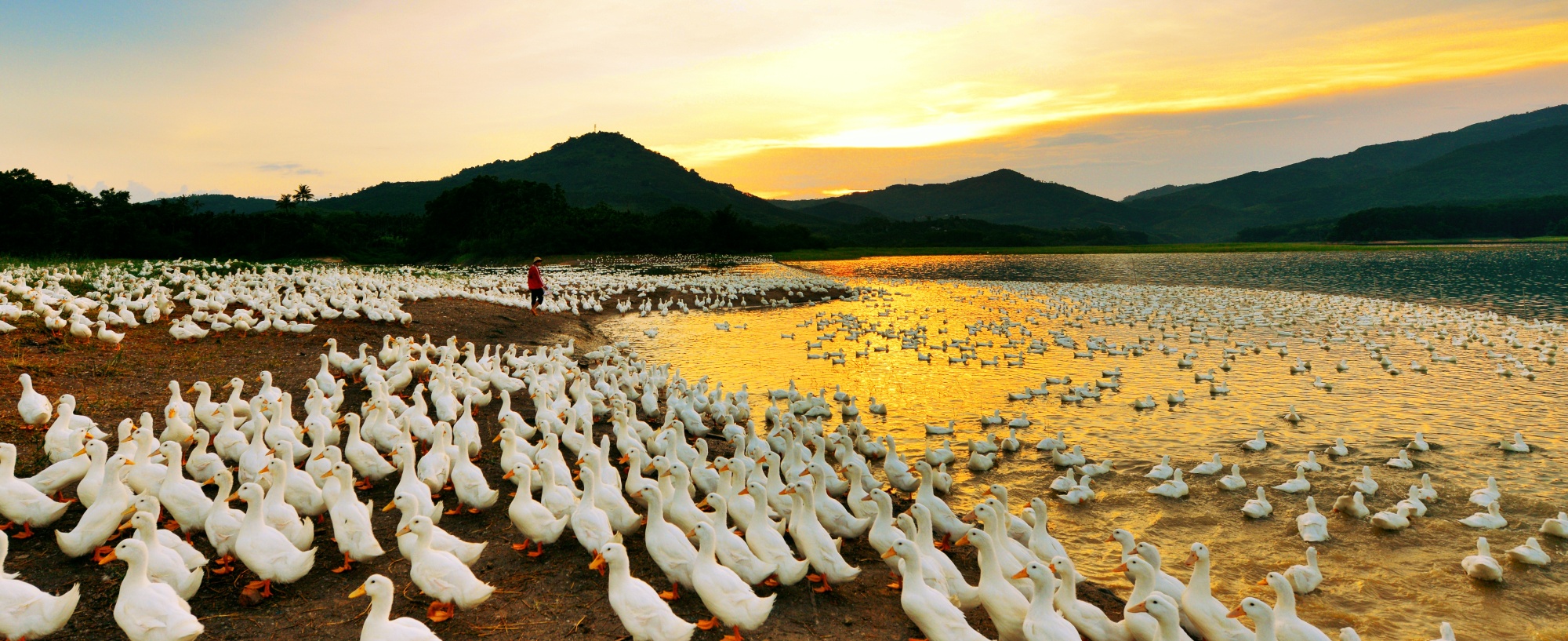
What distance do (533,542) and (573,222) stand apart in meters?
80.5

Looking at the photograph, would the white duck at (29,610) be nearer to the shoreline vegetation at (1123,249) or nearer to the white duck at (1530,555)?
the white duck at (1530,555)

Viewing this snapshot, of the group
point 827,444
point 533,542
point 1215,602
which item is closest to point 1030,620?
point 1215,602

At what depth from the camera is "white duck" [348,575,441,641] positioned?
4961 mm

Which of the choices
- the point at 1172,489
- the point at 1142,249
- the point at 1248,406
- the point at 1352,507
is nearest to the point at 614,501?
the point at 1172,489

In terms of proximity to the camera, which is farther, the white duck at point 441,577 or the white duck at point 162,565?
the white duck at point 441,577

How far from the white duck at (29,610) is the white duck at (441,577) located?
2101 millimetres

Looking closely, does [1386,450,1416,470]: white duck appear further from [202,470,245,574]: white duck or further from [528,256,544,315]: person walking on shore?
[528,256,544,315]: person walking on shore

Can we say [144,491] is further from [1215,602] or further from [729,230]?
[729,230]

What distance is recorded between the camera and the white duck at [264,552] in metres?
6.12

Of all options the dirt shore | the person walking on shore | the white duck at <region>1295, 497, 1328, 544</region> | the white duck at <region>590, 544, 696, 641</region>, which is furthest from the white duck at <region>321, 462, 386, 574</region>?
the person walking on shore

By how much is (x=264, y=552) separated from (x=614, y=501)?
2932 mm

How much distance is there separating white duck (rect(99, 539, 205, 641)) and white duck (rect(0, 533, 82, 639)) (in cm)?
30

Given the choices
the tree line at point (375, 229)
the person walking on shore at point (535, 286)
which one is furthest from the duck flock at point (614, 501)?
the tree line at point (375, 229)

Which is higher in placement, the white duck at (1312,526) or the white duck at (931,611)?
the white duck at (931,611)
